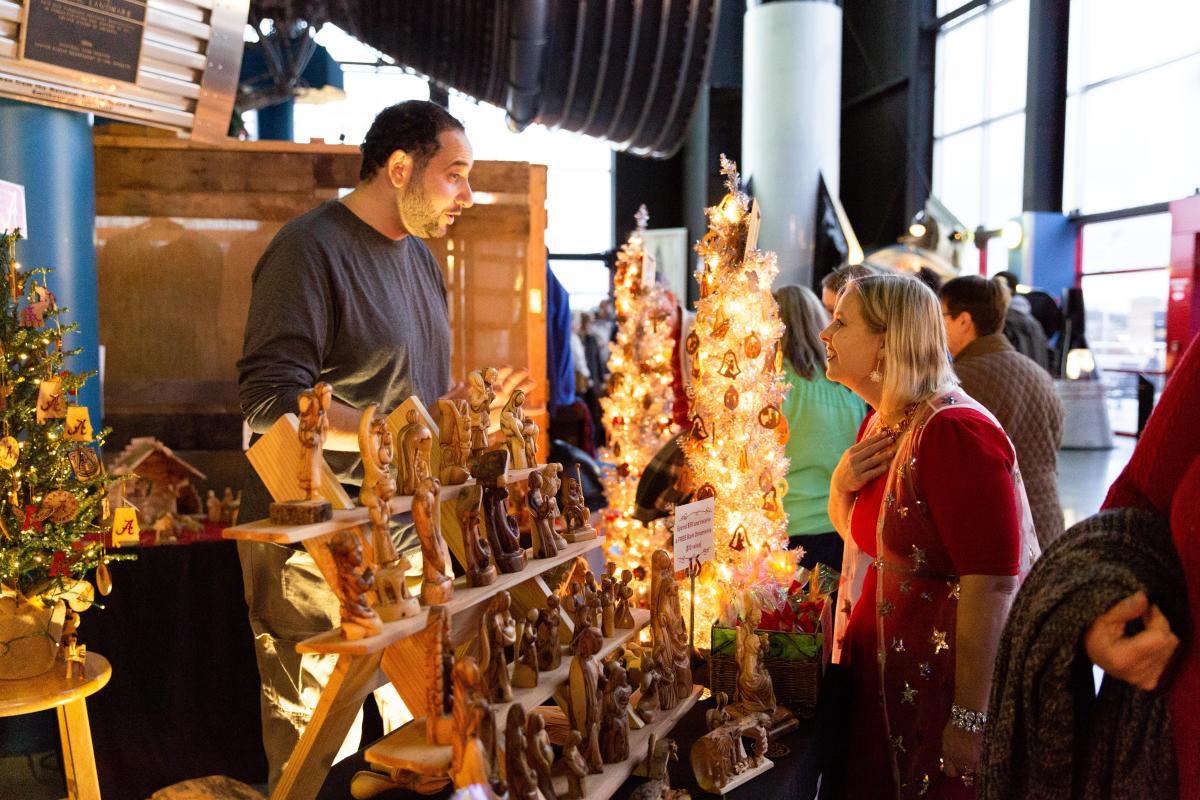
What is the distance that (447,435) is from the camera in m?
1.59

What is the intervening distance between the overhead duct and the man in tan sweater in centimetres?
416

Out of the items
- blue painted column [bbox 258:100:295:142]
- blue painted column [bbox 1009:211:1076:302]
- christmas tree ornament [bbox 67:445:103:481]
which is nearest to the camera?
christmas tree ornament [bbox 67:445:103:481]

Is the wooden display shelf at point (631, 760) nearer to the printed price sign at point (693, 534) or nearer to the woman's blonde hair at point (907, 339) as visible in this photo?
the printed price sign at point (693, 534)

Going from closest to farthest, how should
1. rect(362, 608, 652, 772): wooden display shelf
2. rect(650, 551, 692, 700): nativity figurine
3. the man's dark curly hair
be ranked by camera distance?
rect(362, 608, 652, 772): wooden display shelf
rect(650, 551, 692, 700): nativity figurine
the man's dark curly hair

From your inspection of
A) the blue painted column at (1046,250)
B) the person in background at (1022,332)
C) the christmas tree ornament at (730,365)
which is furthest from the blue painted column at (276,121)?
the blue painted column at (1046,250)

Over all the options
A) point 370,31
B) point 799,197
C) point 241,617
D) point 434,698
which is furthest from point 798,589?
point 799,197

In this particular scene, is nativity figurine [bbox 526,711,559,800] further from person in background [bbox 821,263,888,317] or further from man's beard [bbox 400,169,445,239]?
person in background [bbox 821,263,888,317]

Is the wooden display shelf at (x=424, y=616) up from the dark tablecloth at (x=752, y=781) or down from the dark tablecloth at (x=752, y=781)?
up

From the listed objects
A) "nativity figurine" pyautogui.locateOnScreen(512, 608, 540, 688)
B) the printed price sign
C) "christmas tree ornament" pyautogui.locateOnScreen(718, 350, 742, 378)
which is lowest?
"nativity figurine" pyautogui.locateOnScreen(512, 608, 540, 688)

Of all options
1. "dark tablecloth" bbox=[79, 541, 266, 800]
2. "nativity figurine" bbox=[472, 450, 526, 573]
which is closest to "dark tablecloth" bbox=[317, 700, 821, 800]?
"nativity figurine" bbox=[472, 450, 526, 573]

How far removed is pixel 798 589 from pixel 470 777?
131 cm

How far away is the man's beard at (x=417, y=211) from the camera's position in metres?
2.04

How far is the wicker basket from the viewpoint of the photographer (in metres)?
1.82

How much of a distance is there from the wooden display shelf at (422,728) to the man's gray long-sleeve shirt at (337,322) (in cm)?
67
